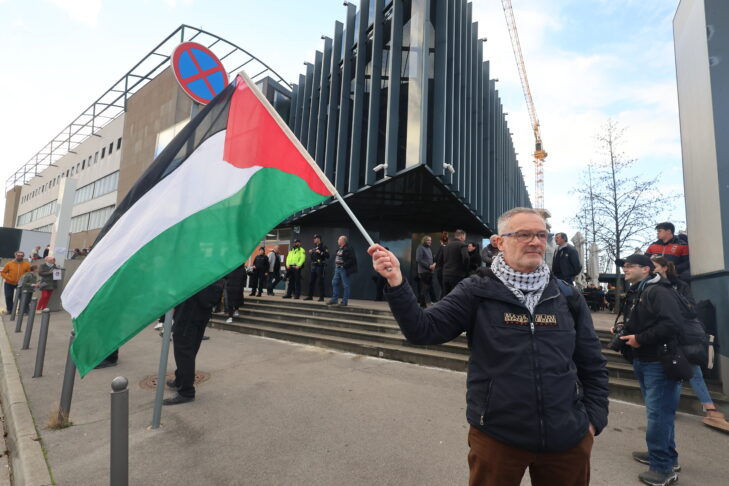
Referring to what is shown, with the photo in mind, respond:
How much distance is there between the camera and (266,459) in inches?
128

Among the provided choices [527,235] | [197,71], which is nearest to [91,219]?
[197,71]

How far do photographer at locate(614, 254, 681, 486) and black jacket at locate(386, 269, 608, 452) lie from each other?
1.64 meters

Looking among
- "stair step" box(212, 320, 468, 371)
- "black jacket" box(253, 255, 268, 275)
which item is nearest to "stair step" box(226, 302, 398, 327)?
"stair step" box(212, 320, 468, 371)

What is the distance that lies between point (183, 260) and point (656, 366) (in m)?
3.94

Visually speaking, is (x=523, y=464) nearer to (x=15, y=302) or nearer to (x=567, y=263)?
(x=567, y=263)

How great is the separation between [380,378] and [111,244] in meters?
4.10

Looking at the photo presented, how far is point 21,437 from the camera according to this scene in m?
3.59

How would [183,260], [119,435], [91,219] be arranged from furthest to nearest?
[91,219], [183,260], [119,435]

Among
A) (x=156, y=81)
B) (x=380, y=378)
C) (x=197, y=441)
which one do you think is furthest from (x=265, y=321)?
(x=156, y=81)

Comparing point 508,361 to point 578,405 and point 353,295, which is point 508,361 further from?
point 353,295

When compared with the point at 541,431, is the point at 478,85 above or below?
above

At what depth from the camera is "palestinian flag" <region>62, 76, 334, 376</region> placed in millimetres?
2492

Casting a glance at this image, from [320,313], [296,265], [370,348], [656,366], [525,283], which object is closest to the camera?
[525,283]

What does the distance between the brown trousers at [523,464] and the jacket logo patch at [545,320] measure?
21.9 inches
